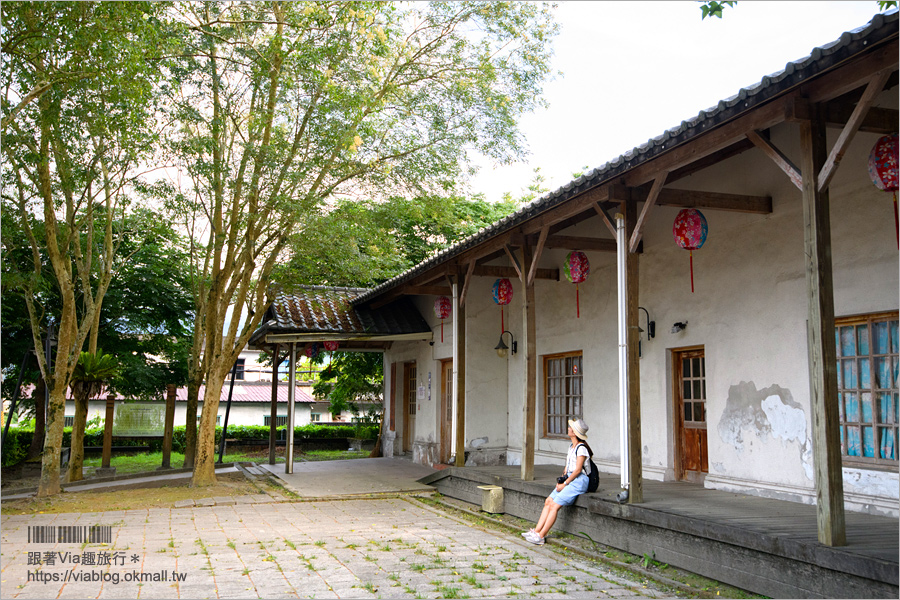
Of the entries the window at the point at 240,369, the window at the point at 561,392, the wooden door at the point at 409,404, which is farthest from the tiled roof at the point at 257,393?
the window at the point at 561,392

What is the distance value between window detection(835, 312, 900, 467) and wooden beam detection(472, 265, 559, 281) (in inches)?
190

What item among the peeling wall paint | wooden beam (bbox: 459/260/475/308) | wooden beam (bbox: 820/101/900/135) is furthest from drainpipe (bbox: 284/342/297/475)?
wooden beam (bbox: 820/101/900/135)

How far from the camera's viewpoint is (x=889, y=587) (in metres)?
3.91

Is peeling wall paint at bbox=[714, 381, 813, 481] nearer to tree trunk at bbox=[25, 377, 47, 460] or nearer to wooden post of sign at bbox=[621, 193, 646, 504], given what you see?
wooden post of sign at bbox=[621, 193, 646, 504]

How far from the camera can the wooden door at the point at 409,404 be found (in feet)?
49.6

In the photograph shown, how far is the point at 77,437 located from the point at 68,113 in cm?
674

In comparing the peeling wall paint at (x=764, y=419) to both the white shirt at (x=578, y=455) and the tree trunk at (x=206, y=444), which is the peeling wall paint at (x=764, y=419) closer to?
the white shirt at (x=578, y=455)

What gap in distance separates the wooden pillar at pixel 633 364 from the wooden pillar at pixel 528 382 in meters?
1.89

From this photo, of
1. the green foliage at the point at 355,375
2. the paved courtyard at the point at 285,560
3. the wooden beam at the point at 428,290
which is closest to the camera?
the paved courtyard at the point at 285,560

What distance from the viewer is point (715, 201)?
21.9ft

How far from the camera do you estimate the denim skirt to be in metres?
6.95

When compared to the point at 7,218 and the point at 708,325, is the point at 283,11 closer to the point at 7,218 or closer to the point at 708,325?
the point at 7,218

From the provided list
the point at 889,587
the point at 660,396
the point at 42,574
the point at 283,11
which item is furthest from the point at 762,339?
the point at 283,11

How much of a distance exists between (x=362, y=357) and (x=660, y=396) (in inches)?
507
